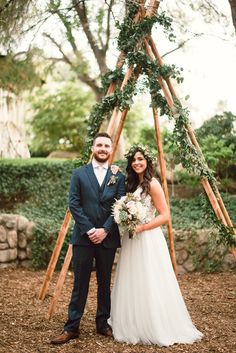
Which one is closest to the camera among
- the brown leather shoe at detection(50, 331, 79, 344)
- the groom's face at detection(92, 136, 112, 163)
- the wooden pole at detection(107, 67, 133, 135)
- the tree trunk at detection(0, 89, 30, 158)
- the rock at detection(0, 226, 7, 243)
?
the brown leather shoe at detection(50, 331, 79, 344)

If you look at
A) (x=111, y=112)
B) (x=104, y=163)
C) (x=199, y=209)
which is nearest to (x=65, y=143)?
(x=199, y=209)

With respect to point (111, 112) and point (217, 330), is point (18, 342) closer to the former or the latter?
point (217, 330)

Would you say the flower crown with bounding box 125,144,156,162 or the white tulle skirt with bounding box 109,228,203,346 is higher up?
the flower crown with bounding box 125,144,156,162

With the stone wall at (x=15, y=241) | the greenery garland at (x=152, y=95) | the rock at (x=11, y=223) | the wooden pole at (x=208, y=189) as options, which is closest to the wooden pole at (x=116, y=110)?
the greenery garland at (x=152, y=95)

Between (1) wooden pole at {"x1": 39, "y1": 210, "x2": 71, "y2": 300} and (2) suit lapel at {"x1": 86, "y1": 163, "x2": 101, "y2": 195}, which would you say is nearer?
(2) suit lapel at {"x1": 86, "y1": 163, "x2": 101, "y2": 195}

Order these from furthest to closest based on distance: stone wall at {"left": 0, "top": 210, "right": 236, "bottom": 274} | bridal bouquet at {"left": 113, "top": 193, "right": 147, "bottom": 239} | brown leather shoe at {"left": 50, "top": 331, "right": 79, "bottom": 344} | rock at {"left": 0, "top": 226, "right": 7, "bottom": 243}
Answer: rock at {"left": 0, "top": 226, "right": 7, "bottom": 243}
stone wall at {"left": 0, "top": 210, "right": 236, "bottom": 274}
brown leather shoe at {"left": 50, "top": 331, "right": 79, "bottom": 344}
bridal bouquet at {"left": 113, "top": 193, "right": 147, "bottom": 239}

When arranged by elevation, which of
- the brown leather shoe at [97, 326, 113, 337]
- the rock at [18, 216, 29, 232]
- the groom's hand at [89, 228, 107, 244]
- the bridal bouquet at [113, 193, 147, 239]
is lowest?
the brown leather shoe at [97, 326, 113, 337]

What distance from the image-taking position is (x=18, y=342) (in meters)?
4.11

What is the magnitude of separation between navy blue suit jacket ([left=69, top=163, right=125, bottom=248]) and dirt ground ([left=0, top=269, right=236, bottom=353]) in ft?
2.96

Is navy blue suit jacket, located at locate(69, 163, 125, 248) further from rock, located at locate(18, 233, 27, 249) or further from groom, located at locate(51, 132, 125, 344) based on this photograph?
rock, located at locate(18, 233, 27, 249)

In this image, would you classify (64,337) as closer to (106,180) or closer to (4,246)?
(106,180)

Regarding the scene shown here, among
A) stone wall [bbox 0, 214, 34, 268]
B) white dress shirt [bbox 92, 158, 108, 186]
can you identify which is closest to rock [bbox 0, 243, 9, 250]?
stone wall [bbox 0, 214, 34, 268]

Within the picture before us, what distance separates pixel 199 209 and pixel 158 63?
442cm

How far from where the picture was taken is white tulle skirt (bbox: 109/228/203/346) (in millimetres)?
4062
